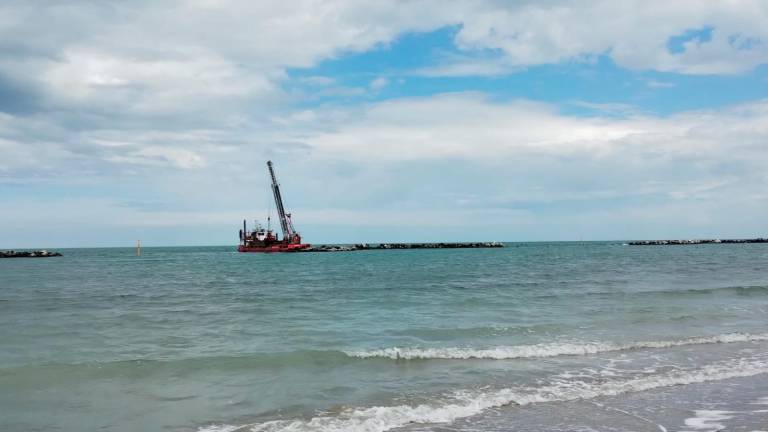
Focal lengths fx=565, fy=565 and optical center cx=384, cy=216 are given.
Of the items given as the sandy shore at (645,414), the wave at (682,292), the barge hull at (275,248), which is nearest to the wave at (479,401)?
the sandy shore at (645,414)

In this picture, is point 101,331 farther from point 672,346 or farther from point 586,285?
point 586,285

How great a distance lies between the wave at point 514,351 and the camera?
14.6m

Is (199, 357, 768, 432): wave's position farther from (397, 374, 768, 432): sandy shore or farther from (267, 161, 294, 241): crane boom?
(267, 161, 294, 241): crane boom

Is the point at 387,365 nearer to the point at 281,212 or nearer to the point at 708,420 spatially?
the point at 708,420

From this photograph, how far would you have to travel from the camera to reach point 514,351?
15.1 m

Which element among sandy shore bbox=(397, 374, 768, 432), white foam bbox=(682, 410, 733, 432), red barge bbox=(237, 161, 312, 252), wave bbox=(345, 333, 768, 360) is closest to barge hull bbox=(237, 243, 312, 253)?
red barge bbox=(237, 161, 312, 252)

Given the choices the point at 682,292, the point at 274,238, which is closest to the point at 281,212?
the point at 274,238

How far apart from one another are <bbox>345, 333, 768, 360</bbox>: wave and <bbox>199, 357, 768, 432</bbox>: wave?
2539mm

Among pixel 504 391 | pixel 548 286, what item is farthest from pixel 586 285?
pixel 504 391

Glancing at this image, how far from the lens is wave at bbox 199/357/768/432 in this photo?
9.34 meters

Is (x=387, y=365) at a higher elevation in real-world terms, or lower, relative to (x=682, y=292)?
lower

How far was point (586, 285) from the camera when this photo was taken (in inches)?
1398

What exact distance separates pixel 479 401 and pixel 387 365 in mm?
3611

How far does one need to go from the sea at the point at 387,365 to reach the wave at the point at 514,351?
0.07 metres
